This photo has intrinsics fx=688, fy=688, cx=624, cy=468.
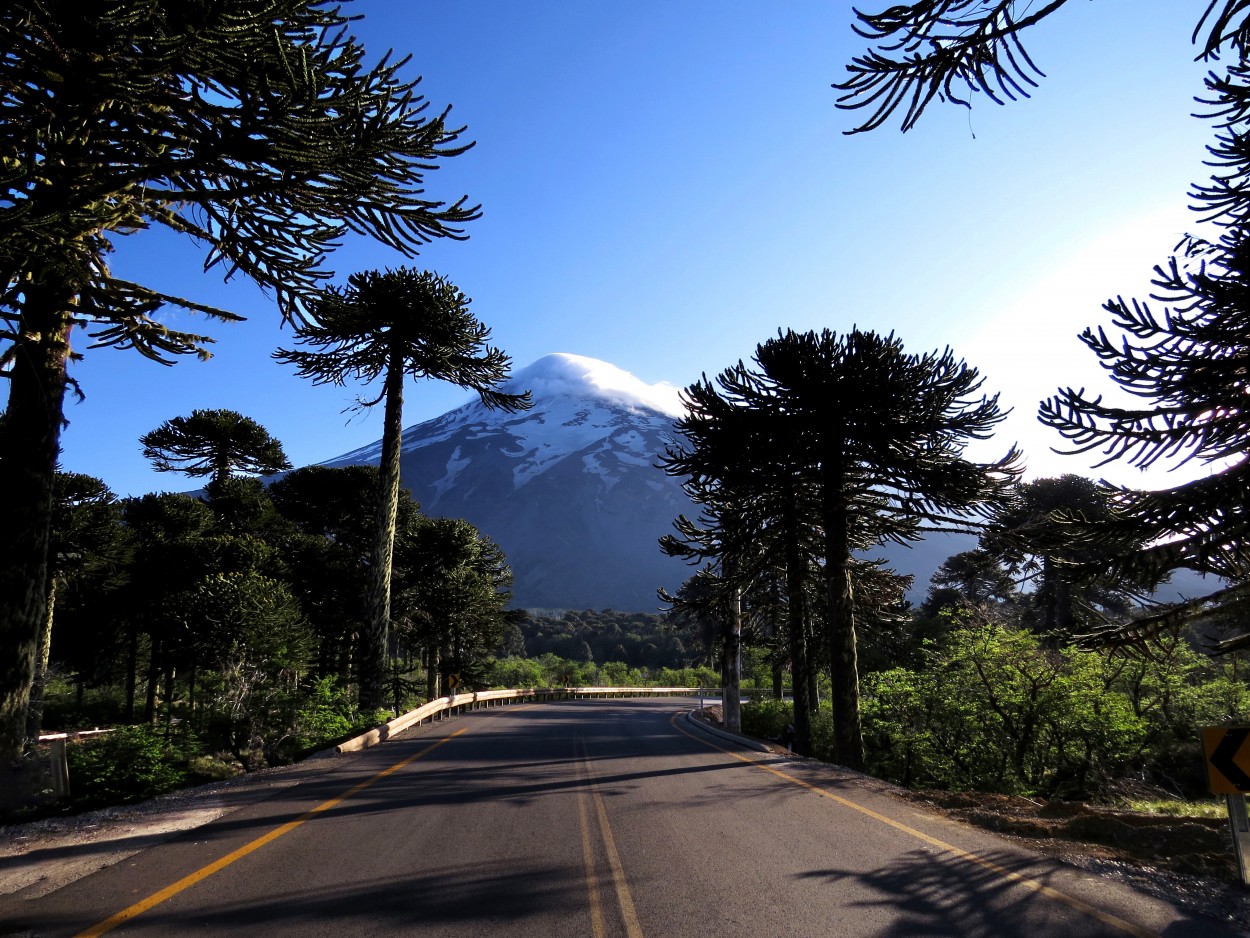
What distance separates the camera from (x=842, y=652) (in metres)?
13.4

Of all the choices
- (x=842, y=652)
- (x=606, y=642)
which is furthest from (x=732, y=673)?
(x=606, y=642)

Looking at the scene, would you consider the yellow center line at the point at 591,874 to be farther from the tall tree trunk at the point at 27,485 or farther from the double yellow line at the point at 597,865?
the tall tree trunk at the point at 27,485

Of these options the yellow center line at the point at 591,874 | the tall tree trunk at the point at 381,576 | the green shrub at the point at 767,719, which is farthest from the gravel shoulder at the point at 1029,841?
the green shrub at the point at 767,719

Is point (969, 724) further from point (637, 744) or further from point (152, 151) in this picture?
point (152, 151)

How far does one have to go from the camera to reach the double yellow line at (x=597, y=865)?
163 inches

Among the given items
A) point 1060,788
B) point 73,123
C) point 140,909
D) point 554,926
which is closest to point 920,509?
point 1060,788

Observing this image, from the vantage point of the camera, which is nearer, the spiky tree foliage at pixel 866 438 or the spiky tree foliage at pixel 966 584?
the spiky tree foliage at pixel 866 438

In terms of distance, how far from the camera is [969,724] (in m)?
14.2

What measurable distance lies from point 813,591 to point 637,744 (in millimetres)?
8420

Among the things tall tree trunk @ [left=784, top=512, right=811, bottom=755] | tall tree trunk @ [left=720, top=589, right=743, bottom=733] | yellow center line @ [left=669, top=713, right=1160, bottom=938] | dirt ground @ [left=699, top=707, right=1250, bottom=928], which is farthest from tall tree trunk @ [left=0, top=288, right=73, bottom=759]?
tall tree trunk @ [left=720, top=589, right=743, bottom=733]

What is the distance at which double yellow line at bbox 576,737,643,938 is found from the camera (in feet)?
13.6

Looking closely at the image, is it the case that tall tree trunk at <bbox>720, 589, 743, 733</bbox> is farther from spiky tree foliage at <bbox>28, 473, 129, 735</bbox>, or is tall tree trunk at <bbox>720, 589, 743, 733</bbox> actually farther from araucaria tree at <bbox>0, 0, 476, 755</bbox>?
spiky tree foliage at <bbox>28, 473, 129, 735</bbox>

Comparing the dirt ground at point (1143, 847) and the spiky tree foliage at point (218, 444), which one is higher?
the spiky tree foliage at point (218, 444)

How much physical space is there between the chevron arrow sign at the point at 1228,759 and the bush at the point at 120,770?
10762 millimetres
